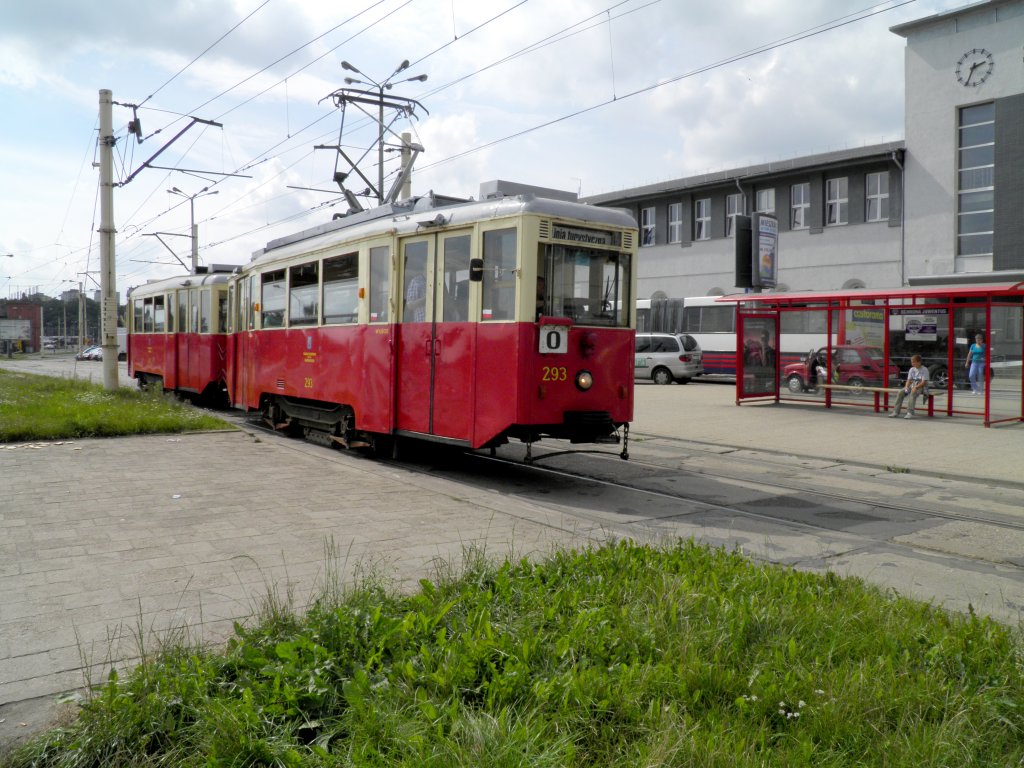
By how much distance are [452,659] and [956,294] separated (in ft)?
58.4

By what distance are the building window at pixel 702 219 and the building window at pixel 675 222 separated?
0.79m

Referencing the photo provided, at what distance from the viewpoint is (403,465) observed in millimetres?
11336

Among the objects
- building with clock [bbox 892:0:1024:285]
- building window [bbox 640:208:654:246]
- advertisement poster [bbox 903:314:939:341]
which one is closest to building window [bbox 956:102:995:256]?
building with clock [bbox 892:0:1024:285]

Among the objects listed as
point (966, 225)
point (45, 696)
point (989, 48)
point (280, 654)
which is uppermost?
point (989, 48)

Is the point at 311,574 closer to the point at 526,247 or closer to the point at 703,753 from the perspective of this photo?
the point at 703,753

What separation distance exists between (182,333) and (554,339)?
14.7 m

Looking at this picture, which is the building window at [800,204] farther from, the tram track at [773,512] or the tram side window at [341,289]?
the tram side window at [341,289]

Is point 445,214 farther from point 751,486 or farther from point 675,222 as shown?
point 675,222

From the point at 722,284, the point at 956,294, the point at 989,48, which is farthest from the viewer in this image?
the point at 722,284

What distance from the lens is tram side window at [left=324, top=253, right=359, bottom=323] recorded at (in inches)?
457

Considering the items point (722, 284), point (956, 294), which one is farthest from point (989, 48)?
point (956, 294)

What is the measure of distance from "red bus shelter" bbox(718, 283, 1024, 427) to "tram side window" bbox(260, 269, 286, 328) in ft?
38.3

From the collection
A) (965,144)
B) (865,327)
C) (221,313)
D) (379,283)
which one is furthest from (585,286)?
(965,144)

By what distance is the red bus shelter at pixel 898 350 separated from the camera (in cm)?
1797
